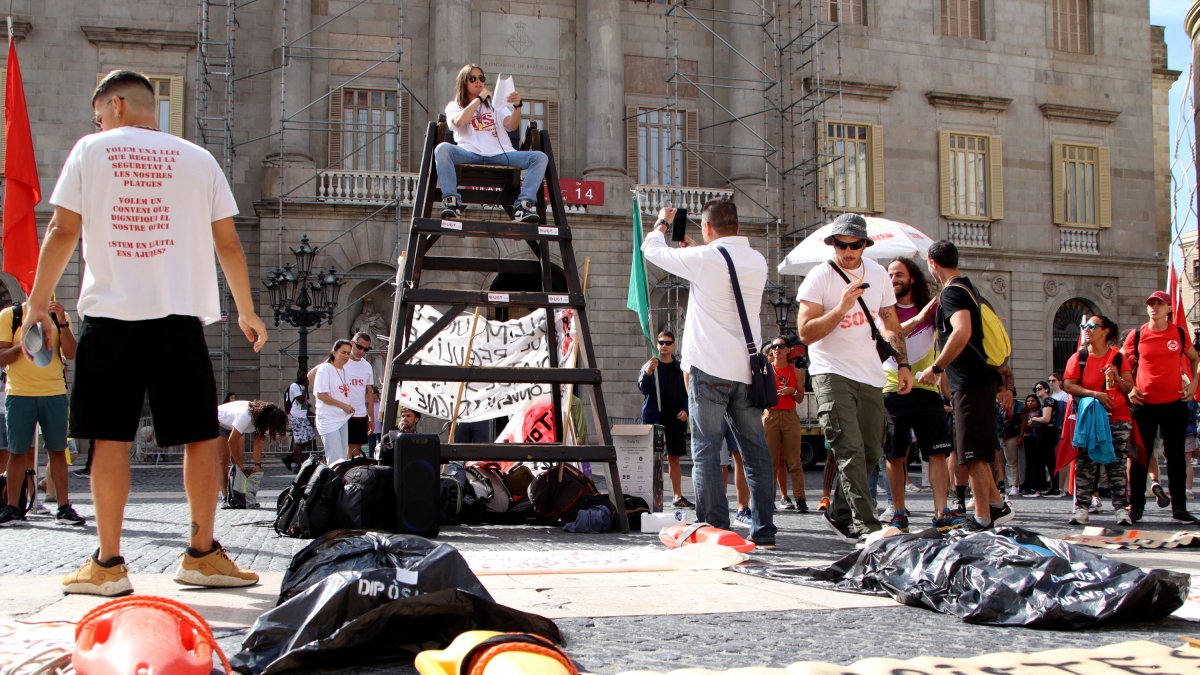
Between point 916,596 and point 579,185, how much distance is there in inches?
830

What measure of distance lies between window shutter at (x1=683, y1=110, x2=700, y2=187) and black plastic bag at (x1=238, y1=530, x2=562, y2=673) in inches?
930

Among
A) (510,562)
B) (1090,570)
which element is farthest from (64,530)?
(1090,570)

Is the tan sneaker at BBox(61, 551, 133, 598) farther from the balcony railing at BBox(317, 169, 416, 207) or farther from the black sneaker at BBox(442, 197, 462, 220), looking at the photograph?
the balcony railing at BBox(317, 169, 416, 207)

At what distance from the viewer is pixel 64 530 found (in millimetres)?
7543

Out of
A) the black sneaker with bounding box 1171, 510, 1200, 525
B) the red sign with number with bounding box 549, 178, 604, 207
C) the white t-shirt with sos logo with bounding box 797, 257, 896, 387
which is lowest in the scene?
the black sneaker with bounding box 1171, 510, 1200, 525

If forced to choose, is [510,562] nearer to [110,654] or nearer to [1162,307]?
[110,654]

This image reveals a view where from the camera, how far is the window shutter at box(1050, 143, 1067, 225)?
1155 inches

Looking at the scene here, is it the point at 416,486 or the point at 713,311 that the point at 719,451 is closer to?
the point at 713,311

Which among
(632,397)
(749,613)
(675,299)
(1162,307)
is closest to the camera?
(749,613)

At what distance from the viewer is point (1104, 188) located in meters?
29.9

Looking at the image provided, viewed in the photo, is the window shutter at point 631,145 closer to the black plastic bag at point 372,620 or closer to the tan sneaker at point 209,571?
the tan sneaker at point 209,571

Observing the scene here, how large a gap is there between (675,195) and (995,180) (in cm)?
902

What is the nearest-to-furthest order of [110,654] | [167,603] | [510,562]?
1. [110,654]
2. [167,603]
3. [510,562]

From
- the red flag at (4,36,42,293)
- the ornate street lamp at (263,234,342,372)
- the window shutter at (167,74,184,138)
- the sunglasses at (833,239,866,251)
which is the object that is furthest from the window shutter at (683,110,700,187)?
the sunglasses at (833,239,866,251)
